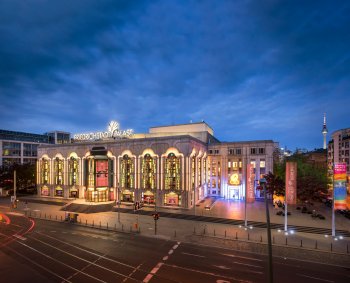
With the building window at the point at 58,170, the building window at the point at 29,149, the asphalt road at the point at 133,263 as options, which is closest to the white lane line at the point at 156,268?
the asphalt road at the point at 133,263

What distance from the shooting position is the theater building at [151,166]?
59500 mm

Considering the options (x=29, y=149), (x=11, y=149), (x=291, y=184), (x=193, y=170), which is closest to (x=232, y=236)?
(x=291, y=184)

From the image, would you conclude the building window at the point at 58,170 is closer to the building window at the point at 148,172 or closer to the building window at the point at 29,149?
the building window at the point at 148,172

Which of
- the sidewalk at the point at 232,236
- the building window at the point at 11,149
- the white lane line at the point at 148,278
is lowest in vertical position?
A: the sidewalk at the point at 232,236

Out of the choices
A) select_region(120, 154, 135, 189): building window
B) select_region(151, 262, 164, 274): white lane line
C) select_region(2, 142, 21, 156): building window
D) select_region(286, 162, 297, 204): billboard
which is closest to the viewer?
select_region(151, 262, 164, 274): white lane line

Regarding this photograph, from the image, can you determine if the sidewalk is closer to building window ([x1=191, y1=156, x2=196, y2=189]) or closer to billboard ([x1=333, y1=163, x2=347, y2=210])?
billboard ([x1=333, y1=163, x2=347, y2=210])

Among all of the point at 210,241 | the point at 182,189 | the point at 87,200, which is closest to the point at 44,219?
the point at 87,200

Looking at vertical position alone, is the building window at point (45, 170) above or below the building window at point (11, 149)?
below

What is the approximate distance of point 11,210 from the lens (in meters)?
57.7

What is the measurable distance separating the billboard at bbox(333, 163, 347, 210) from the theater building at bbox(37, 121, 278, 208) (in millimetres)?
31877

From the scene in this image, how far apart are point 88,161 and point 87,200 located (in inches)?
506

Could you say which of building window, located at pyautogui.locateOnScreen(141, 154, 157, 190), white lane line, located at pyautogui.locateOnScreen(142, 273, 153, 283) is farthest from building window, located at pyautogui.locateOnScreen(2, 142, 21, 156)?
white lane line, located at pyautogui.locateOnScreen(142, 273, 153, 283)

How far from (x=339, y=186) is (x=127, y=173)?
50.4 m

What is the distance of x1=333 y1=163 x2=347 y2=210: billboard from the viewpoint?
33750 millimetres
